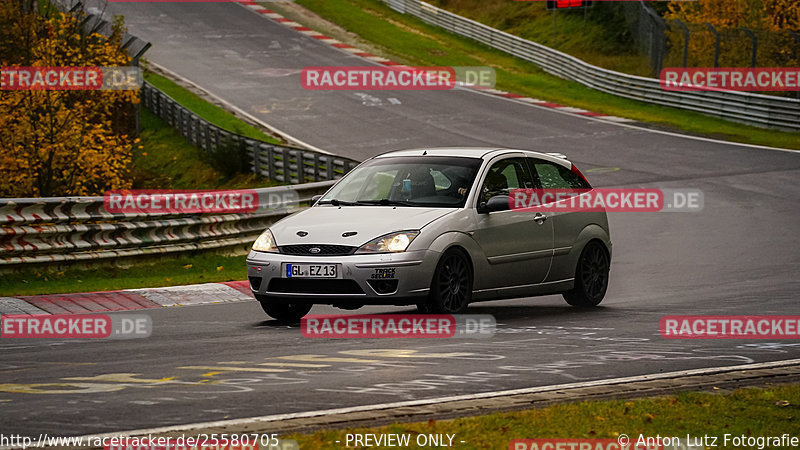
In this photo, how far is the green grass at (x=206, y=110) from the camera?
35250mm

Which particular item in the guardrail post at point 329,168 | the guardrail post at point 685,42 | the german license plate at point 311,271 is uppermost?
the guardrail post at point 685,42

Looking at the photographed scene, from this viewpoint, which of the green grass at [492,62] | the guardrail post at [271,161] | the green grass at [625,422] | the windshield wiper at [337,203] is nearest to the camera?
the green grass at [625,422]

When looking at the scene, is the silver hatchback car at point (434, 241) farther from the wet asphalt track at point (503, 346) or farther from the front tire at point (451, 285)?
the wet asphalt track at point (503, 346)

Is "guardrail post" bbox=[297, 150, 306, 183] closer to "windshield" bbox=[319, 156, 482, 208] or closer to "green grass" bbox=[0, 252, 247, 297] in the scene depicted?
"green grass" bbox=[0, 252, 247, 297]

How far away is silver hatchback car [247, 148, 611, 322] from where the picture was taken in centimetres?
1077

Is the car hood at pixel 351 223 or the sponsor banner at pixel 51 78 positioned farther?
the sponsor banner at pixel 51 78

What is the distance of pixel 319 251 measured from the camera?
1089 cm

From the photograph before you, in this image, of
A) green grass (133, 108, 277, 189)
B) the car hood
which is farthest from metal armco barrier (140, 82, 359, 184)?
the car hood

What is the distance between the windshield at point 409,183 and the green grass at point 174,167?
16.6 meters

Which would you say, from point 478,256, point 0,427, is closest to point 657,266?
point 478,256

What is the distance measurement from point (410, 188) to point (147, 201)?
6.22 metres

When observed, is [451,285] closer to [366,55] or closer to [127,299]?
[127,299]
